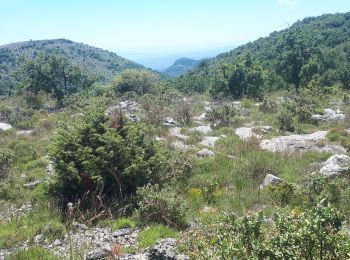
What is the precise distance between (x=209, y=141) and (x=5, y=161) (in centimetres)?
675

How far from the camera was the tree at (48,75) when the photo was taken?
99.5 ft

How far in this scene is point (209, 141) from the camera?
14.4 m

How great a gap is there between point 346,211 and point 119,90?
26.3 meters

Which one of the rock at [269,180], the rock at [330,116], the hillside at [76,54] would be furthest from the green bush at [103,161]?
the hillside at [76,54]

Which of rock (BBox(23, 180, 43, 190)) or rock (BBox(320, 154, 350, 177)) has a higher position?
rock (BBox(320, 154, 350, 177))

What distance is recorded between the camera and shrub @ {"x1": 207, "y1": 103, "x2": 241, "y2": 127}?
17.3m

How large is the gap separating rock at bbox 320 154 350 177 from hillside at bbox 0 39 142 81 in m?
107

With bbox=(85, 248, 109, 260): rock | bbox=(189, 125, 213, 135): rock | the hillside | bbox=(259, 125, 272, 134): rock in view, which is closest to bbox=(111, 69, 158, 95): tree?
bbox=(189, 125, 213, 135): rock

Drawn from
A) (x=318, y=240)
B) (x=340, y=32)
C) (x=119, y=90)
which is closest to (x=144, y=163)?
(x=318, y=240)

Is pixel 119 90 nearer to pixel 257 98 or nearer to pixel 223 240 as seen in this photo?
pixel 257 98

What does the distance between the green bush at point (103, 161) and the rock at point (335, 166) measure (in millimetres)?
3802

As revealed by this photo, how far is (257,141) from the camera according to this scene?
13305mm

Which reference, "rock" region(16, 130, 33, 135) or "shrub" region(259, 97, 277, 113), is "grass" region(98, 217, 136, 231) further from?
"shrub" region(259, 97, 277, 113)

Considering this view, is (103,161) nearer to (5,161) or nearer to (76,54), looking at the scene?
(5,161)
